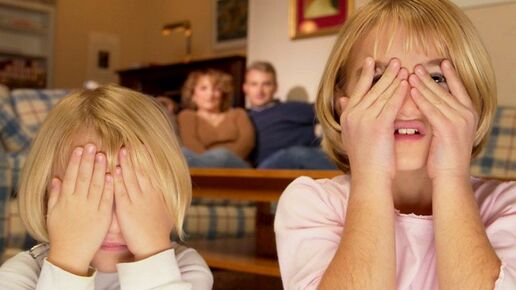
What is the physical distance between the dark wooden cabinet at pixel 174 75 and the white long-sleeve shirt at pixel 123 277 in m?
3.98

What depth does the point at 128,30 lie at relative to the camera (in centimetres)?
665

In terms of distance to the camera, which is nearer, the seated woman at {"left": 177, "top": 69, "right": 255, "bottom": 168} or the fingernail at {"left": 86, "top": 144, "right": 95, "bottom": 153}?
the fingernail at {"left": 86, "top": 144, "right": 95, "bottom": 153}

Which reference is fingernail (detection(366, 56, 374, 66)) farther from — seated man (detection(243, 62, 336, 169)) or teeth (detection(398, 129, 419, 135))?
seated man (detection(243, 62, 336, 169))

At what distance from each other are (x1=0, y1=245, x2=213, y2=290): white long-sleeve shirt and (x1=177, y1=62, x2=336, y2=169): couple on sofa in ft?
8.92

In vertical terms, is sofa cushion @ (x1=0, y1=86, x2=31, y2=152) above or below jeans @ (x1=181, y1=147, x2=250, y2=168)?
above

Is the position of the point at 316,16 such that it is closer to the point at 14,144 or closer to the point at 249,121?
the point at 249,121

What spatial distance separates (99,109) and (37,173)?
4.8 inches

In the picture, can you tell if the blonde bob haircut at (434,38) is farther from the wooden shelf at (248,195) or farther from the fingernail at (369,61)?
the wooden shelf at (248,195)

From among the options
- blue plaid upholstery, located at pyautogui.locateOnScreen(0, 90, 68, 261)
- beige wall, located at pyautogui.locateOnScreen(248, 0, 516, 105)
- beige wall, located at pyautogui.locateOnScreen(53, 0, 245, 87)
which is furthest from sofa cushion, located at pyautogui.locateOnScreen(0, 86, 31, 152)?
beige wall, located at pyautogui.locateOnScreen(53, 0, 245, 87)

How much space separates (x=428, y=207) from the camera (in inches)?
37.4

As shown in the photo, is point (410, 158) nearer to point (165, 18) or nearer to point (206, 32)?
point (206, 32)

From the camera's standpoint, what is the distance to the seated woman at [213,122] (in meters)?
3.73

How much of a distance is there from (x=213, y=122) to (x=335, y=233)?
3007mm

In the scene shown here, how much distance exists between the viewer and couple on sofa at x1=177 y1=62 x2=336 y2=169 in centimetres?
372
